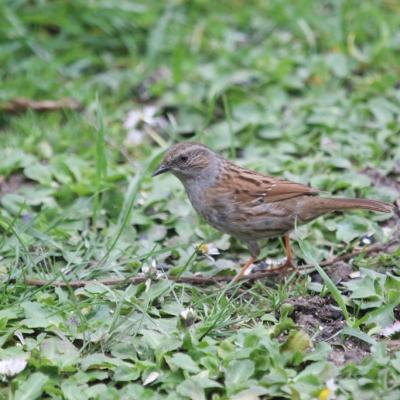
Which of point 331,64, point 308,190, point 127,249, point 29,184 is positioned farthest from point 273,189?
point 331,64

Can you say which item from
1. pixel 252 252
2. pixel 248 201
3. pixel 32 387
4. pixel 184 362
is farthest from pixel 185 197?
pixel 32 387

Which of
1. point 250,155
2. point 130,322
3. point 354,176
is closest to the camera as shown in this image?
point 130,322

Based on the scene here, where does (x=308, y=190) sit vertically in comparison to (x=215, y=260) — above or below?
above

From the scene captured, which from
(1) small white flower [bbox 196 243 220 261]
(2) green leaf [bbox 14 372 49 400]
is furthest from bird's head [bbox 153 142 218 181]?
(2) green leaf [bbox 14 372 49 400]

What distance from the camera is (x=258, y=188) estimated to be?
6129mm

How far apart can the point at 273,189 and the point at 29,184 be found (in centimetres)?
218

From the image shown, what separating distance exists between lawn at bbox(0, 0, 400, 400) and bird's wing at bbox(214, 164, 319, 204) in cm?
43

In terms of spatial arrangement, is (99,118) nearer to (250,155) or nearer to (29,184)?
(29,184)

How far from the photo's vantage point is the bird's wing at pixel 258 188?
6.09 metres

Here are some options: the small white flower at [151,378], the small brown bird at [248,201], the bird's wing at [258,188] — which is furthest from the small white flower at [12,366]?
the bird's wing at [258,188]

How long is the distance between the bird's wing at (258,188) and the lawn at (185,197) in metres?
0.43

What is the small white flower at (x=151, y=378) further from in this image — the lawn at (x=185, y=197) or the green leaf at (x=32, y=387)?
the green leaf at (x=32, y=387)

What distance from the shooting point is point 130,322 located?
517 cm

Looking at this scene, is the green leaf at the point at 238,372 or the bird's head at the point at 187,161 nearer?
the green leaf at the point at 238,372
